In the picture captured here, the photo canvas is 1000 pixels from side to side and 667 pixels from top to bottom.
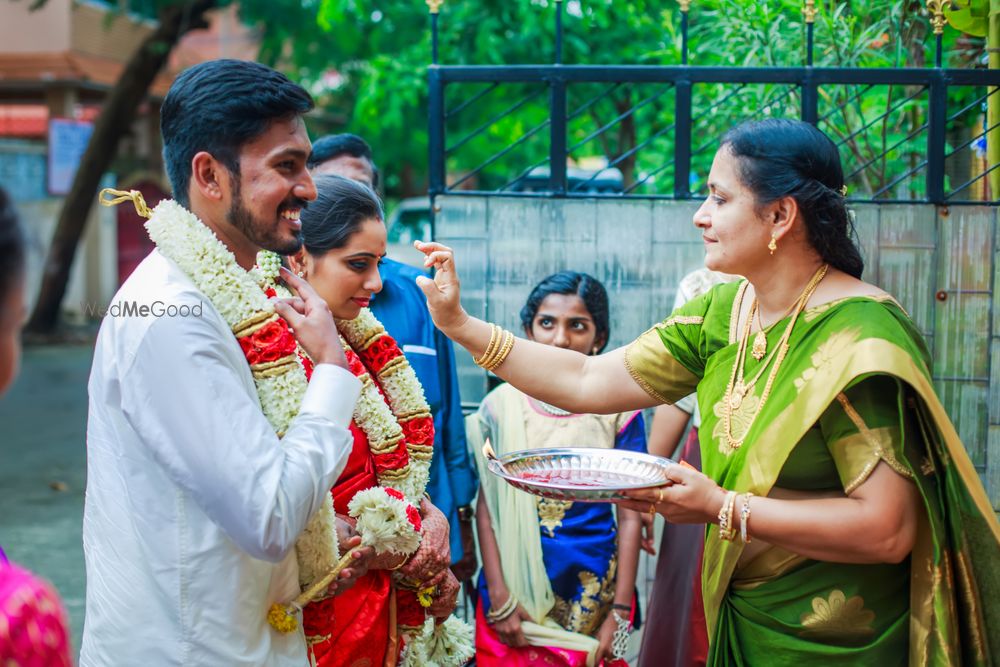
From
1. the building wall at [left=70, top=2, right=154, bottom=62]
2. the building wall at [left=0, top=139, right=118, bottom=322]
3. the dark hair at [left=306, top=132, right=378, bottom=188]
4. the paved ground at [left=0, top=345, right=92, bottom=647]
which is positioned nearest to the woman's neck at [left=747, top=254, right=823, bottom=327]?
the dark hair at [left=306, top=132, right=378, bottom=188]

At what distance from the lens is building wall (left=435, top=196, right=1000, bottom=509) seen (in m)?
3.77

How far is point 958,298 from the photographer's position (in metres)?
3.78

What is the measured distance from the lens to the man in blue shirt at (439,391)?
11.4 ft

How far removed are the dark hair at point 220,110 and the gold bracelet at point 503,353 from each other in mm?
979

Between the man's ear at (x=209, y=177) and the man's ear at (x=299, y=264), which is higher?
the man's ear at (x=209, y=177)

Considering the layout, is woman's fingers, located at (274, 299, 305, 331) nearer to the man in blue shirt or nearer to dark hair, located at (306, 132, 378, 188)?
the man in blue shirt

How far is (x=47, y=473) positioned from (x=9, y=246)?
23.0 ft

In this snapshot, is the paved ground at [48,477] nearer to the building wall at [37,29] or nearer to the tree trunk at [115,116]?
the tree trunk at [115,116]

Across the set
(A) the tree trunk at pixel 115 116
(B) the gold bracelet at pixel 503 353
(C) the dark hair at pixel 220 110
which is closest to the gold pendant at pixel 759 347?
(B) the gold bracelet at pixel 503 353

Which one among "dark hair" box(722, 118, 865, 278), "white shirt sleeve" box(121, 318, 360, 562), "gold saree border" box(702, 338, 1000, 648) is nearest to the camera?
"white shirt sleeve" box(121, 318, 360, 562)

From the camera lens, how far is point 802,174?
93.3 inches

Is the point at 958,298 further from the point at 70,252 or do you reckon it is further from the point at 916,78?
the point at 70,252

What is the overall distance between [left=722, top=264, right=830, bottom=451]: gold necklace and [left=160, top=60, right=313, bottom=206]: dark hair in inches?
49.0

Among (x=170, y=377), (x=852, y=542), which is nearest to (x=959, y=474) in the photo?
(x=852, y=542)
